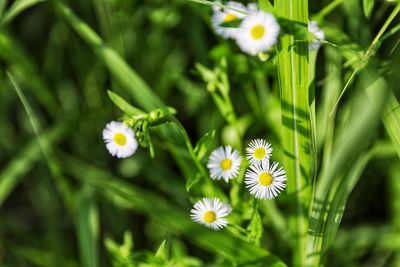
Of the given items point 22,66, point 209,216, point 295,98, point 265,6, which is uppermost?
point 22,66

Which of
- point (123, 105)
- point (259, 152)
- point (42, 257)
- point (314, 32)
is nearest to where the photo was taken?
point (259, 152)

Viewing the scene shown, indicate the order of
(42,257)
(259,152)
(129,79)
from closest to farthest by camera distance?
1. (259,152)
2. (129,79)
3. (42,257)

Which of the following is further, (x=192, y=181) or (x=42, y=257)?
(x=42, y=257)

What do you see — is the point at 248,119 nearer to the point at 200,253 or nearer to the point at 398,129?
the point at 200,253

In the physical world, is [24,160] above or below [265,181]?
above

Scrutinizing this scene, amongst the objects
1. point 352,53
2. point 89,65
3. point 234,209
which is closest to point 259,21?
point 352,53

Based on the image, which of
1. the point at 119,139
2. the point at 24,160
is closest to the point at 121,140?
the point at 119,139

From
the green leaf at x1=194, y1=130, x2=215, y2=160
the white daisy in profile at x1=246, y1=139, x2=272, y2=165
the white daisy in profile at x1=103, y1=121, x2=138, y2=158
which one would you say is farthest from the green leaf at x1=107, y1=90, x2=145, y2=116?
the white daisy in profile at x1=246, y1=139, x2=272, y2=165

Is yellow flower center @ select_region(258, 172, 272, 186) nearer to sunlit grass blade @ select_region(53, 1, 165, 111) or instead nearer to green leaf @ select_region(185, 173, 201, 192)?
Answer: green leaf @ select_region(185, 173, 201, 192)

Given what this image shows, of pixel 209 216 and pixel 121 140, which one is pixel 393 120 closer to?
pixel 209 216
